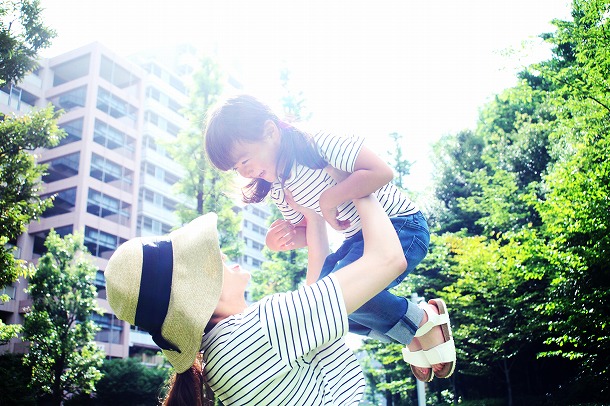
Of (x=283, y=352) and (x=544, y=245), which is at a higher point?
(x=544, y=245)

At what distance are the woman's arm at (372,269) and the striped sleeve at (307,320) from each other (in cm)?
3

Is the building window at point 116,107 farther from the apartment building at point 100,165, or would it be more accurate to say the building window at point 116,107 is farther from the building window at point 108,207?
the building window at point 108,207

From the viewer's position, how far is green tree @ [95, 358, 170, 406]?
74.1 feet

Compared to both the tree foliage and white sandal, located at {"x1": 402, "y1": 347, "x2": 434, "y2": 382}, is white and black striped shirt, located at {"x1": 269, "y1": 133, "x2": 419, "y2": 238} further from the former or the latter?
the tree foliage

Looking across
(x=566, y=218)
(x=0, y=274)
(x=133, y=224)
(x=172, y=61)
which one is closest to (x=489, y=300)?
(x=566, y=218)

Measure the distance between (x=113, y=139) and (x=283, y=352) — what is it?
37365 mm

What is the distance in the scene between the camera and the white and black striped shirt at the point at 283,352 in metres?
1.32

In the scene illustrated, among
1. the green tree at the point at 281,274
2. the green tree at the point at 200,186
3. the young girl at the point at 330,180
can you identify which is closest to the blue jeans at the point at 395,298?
the young girl at the point at 330,180

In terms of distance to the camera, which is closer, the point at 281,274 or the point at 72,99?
the point at 281,274

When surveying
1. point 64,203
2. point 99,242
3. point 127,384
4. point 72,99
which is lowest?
point 127,384

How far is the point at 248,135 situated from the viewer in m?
1.80

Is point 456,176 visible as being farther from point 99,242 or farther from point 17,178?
point 99,242

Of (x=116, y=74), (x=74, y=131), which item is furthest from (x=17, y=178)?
(x=116, y=74)

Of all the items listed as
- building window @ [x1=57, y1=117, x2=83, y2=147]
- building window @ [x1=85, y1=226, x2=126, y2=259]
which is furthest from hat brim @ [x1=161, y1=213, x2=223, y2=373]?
building window @ [x1=57, y1=117, x2=83, y2=147]
